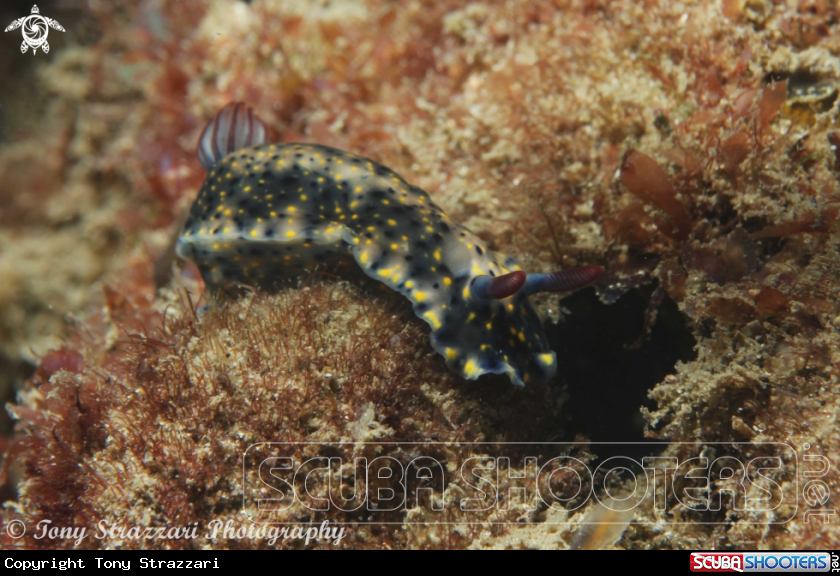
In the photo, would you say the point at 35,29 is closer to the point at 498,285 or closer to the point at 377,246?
the point at 377,246

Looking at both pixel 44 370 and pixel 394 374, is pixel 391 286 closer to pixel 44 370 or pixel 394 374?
pixel 394 374

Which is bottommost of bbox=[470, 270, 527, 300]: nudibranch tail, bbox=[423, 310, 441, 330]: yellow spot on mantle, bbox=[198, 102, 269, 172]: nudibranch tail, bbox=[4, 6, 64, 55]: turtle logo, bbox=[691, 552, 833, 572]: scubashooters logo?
bbox=[691, 552, 833, 572]: scubashooters logo

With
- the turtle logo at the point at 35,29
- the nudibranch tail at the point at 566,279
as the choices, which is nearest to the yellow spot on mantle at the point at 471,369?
the nudibranch tail at the point at 566,279

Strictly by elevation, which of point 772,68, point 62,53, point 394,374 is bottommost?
point 394,374

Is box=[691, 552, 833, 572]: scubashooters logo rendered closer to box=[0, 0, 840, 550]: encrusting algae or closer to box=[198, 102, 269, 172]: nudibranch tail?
box=[0, 0, 840, 550]: encrusting algae

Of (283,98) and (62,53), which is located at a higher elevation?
(62,53)

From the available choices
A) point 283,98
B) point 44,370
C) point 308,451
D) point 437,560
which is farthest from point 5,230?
point 437,560

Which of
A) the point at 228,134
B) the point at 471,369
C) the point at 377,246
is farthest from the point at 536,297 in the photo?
the point at 228,134

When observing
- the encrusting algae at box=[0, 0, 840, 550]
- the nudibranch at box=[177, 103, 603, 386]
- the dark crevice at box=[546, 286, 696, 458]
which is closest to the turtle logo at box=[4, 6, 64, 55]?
the encrusting algae at box=[0, 0, 840, 550]
